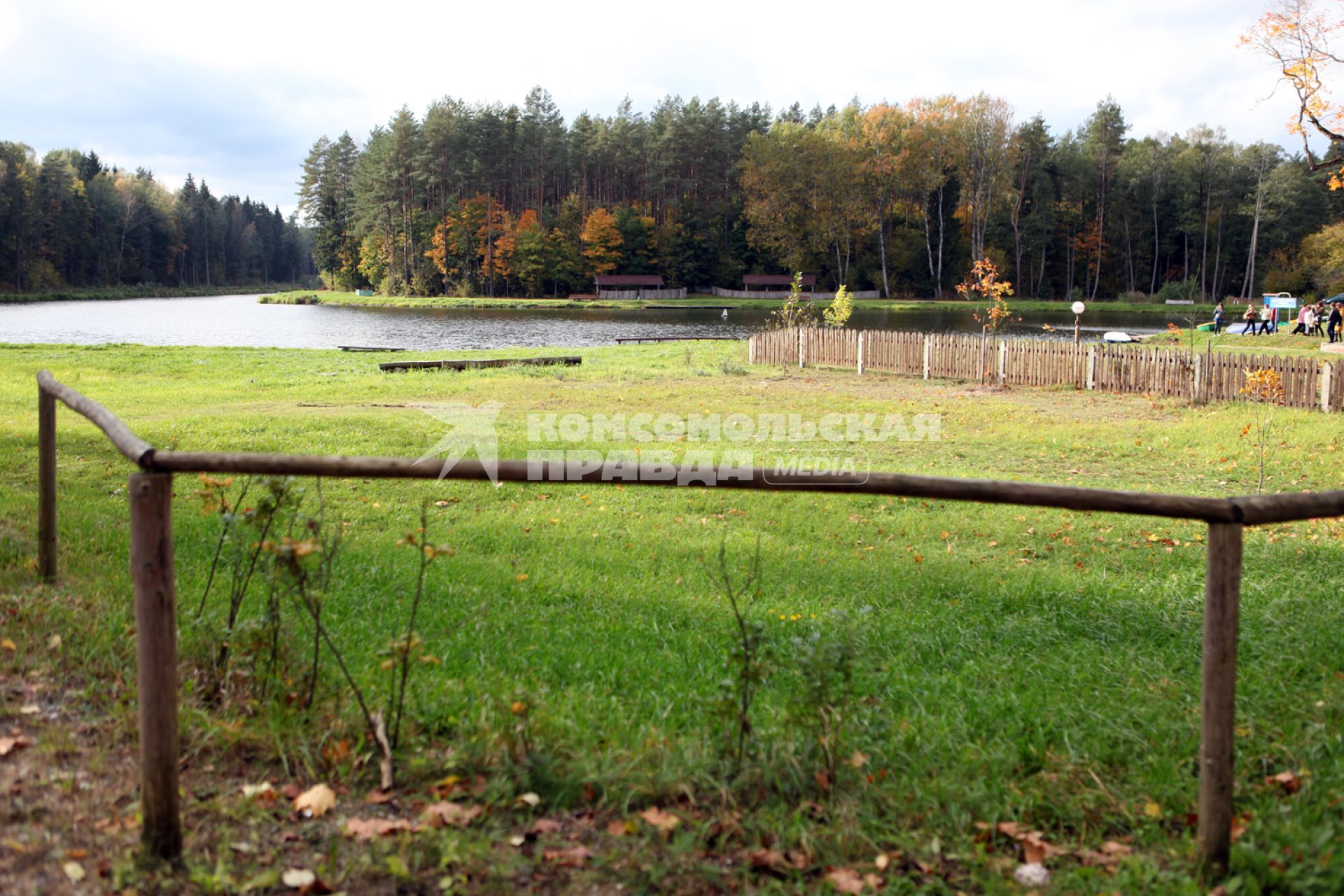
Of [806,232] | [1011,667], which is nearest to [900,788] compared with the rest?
[1011,667]

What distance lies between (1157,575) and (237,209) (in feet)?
506

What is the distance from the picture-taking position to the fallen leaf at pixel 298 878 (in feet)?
8.96

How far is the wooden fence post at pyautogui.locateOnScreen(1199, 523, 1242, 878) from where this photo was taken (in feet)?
9.10

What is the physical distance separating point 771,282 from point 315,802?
89567 mm

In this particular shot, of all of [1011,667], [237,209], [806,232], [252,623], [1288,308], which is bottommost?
[1011,667]

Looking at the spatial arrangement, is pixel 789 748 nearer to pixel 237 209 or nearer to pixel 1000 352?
pixel 1000 352

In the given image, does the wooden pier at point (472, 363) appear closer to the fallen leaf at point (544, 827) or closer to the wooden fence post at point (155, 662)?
the wooden fence post at point (155, 662)

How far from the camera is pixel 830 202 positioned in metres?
86.0

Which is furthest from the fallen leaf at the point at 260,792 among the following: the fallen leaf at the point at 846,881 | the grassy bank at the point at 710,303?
the grassy bank at the point at 710,303

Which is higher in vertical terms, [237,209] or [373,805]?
[237,209]

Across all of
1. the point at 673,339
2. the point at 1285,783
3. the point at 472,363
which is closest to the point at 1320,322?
the point at 673,339

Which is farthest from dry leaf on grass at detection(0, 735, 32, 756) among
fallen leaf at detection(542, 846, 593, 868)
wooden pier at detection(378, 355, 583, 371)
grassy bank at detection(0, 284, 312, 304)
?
grassy bank at detection(0, 284, 312, 304)

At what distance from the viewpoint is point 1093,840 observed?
310cm

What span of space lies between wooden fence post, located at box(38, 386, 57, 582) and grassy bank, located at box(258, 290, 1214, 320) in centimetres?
7057
